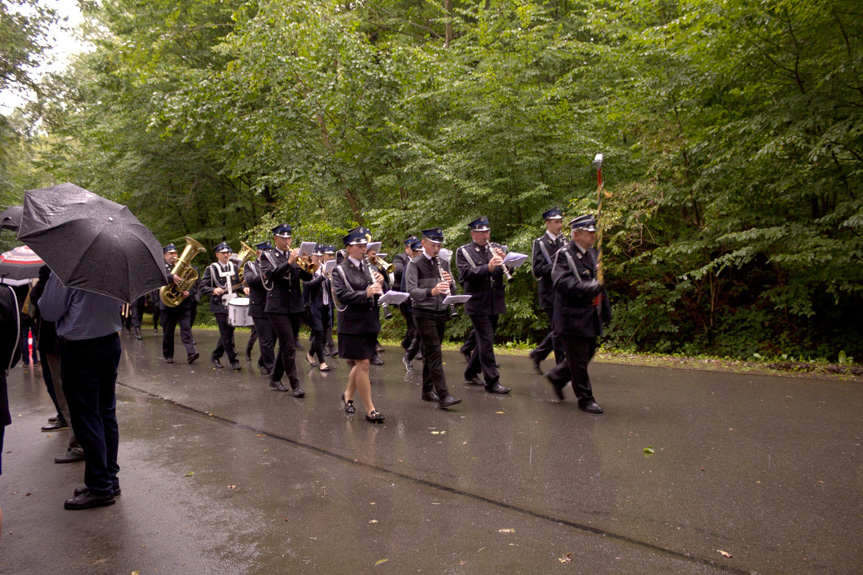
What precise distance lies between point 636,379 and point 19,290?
25.5 ft

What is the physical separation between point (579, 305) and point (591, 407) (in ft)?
3.82

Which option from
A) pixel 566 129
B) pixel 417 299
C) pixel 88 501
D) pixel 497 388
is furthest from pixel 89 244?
pixel 566 129

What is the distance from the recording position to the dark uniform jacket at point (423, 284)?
8.08 meters

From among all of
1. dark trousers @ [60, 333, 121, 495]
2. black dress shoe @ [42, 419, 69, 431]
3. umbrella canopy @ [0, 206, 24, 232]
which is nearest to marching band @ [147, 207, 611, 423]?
black dress shoe @ [42, 419, 69, 431]

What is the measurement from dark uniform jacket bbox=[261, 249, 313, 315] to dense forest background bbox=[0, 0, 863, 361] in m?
5.03

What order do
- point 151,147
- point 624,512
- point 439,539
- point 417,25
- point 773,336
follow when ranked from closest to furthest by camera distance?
point 439,539 < point 624,512 < point 773,336 < point 417,25 < point 151,147

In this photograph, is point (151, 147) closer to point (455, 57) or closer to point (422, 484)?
point (455, 57)

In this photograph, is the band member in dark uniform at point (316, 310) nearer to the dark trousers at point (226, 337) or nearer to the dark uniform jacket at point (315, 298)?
the dark uniform jacket at point (315, 298)

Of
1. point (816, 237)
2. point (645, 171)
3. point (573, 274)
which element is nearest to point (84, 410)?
point (573, 274)

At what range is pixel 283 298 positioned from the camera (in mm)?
9422

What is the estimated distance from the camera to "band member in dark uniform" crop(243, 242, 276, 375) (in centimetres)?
1012

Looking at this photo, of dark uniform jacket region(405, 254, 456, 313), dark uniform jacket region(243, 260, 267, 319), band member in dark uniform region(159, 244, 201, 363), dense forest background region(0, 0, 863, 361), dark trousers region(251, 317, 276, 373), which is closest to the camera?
dark uniform jacket region(405, 254, 456, 313)

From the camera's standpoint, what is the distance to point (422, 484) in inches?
203

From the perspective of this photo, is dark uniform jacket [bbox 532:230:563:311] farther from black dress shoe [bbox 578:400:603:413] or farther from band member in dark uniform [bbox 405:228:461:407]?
black dress shoe [bbox 578:400:603:413]
